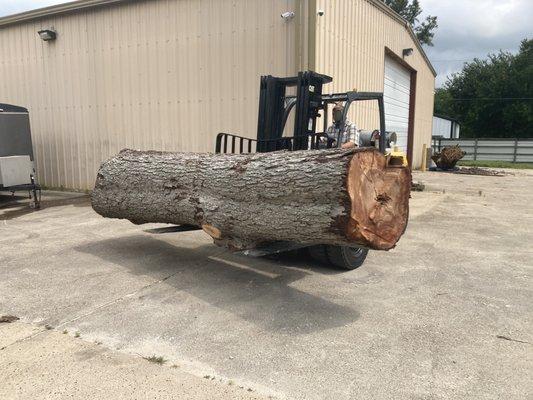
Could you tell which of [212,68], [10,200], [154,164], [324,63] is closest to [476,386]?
[154,164]

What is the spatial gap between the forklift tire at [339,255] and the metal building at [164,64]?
4618 mm

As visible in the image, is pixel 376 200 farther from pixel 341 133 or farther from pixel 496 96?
pixel 496 96

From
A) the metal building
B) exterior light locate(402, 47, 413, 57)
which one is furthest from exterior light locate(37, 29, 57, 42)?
exterior light locate(402, 47, 413, 57)

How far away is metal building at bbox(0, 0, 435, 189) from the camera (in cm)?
977

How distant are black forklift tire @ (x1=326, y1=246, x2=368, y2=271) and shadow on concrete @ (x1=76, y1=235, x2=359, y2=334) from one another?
A: 0.41 metres

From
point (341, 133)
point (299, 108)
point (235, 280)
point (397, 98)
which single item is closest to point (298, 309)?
point (235, 280)

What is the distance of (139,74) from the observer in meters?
11.8

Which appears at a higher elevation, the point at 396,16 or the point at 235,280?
the point at 396,16

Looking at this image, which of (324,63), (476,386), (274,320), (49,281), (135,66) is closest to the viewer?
(476,386)

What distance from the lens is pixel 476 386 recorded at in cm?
317

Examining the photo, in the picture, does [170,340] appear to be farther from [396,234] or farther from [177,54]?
[177,54]

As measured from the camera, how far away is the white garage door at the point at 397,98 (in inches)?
627

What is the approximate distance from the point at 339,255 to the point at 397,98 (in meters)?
13.4

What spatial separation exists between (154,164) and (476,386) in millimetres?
4371
